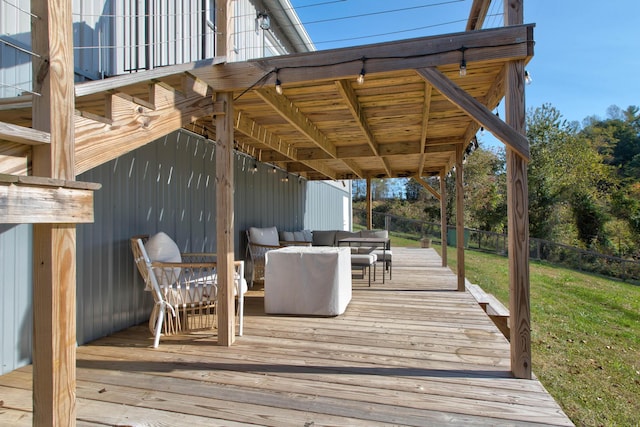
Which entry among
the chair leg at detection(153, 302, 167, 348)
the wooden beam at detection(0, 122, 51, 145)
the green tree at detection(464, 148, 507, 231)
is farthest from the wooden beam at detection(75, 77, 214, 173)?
the green tree at detection(464, 148, 507, 231)

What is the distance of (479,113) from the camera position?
2.57m

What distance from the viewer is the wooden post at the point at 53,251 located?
1328mm

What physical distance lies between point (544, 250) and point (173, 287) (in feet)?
51.8

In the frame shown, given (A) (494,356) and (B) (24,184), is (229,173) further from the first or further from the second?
(A) (494,356)

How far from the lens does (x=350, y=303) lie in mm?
4566

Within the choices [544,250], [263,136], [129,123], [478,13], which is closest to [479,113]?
[478,13]


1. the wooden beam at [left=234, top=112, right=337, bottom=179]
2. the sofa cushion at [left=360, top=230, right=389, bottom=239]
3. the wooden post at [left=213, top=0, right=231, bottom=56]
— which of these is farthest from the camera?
the sofa cushion at [left=360, top=230, right=389, bottom=239]

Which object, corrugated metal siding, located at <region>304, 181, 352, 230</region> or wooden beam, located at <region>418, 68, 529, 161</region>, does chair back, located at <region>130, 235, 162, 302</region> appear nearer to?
wooden beam, located at <region>418, 68, 529, 161</region>

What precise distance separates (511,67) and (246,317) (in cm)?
340

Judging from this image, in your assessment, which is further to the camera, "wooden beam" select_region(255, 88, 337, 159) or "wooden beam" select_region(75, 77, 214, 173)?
"wooden beam" select_region(255, 88, 337, 159)

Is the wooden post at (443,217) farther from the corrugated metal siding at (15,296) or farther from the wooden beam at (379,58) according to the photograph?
the corrugated metal siding at (15,296)

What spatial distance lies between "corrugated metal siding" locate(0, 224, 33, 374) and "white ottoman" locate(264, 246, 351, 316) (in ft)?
6.94

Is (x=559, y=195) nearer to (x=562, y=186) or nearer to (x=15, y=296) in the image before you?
(x=562, y=186)

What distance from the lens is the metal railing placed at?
13.1 m
